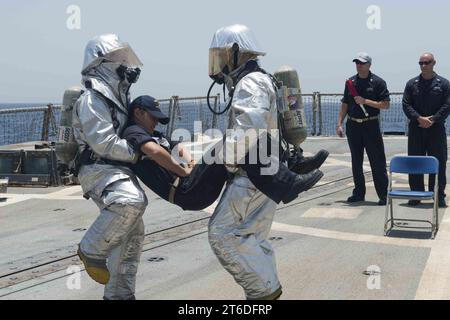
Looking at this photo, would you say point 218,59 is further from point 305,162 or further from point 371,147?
point 371,147

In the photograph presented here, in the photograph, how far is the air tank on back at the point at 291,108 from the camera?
4.83 m

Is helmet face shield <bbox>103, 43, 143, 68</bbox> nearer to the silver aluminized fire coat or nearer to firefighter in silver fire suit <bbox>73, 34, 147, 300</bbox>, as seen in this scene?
firefighter in silver fire suit <bbox>73, 34, 147, 300</bbox>

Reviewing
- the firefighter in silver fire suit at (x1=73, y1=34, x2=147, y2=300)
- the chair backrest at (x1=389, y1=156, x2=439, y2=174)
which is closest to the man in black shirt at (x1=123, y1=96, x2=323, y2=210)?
the firefighter in silver fire suit at (x1=73, y1=34, x2=147, y2=300)

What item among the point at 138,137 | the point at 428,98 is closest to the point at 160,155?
the point at 138,137

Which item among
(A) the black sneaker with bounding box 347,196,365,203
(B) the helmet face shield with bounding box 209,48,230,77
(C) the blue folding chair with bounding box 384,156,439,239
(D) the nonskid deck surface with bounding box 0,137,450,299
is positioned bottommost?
(A) the black sneaker with bounding box 347,196,365,203

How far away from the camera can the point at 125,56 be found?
5102mm

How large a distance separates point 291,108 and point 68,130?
164cm

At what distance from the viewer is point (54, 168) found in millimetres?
11609

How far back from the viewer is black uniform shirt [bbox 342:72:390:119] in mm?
9172

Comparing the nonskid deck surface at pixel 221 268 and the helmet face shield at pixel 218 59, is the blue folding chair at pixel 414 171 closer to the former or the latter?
the nonskid deck surface at pixel 221 268

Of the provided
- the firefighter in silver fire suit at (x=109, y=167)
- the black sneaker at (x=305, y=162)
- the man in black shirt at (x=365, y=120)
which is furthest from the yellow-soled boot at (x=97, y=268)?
the man in black shirt at (x=365, y=120)

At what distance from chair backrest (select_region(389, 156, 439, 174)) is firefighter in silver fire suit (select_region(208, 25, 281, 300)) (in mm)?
3829

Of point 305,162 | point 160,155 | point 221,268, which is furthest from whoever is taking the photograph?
point 221,268
